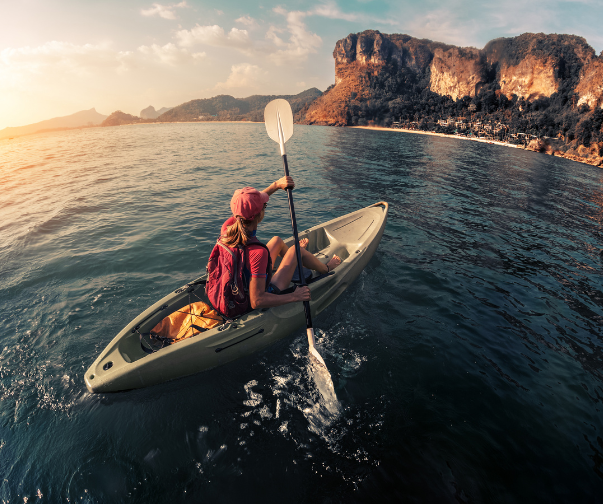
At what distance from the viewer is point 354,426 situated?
3.49 m

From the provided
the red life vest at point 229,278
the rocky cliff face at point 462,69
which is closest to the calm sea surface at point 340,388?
the red life vest at point 229,278

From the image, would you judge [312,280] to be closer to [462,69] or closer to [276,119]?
[276,119]

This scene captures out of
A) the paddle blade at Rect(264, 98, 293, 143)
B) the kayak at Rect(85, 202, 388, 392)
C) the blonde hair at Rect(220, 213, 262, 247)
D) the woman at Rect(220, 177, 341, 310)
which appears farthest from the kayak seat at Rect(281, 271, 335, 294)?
the paddle blade at Rect(264, 98, 293, 143)

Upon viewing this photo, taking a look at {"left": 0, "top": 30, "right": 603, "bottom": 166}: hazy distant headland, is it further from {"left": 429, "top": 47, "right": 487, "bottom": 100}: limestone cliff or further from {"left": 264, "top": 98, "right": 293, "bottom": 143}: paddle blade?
{"left": 264, "top": 98, "right": 293, "bottom": 143}: paddle blade

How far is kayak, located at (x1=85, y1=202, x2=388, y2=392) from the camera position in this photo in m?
3.48

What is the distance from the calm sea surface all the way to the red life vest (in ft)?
3.13

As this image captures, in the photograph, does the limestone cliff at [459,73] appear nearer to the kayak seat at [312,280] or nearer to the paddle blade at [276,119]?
the paddle blade at [276,119]

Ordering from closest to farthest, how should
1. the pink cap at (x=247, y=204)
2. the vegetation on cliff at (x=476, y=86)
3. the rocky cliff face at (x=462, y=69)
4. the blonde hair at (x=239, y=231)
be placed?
1. the pink cap at (x=247, y=204)
2. the blonde hair at (x=239, y=231)
3. the vegetation on cliff at (x=476, y=86)
4. the rocky cliff face at (x=462, y=69)

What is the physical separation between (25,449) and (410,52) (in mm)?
218813

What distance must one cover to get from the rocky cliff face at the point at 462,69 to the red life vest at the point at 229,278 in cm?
7742

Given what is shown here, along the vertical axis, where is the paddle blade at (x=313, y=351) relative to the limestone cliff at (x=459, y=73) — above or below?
below

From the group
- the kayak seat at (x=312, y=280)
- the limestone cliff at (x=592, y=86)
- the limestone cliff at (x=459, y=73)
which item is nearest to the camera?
the kayak seat at (x=312, y=280)

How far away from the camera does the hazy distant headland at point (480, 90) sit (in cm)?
5275

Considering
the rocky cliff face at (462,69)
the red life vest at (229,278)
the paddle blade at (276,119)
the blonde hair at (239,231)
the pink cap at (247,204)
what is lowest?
the red life vest at (229,278)
